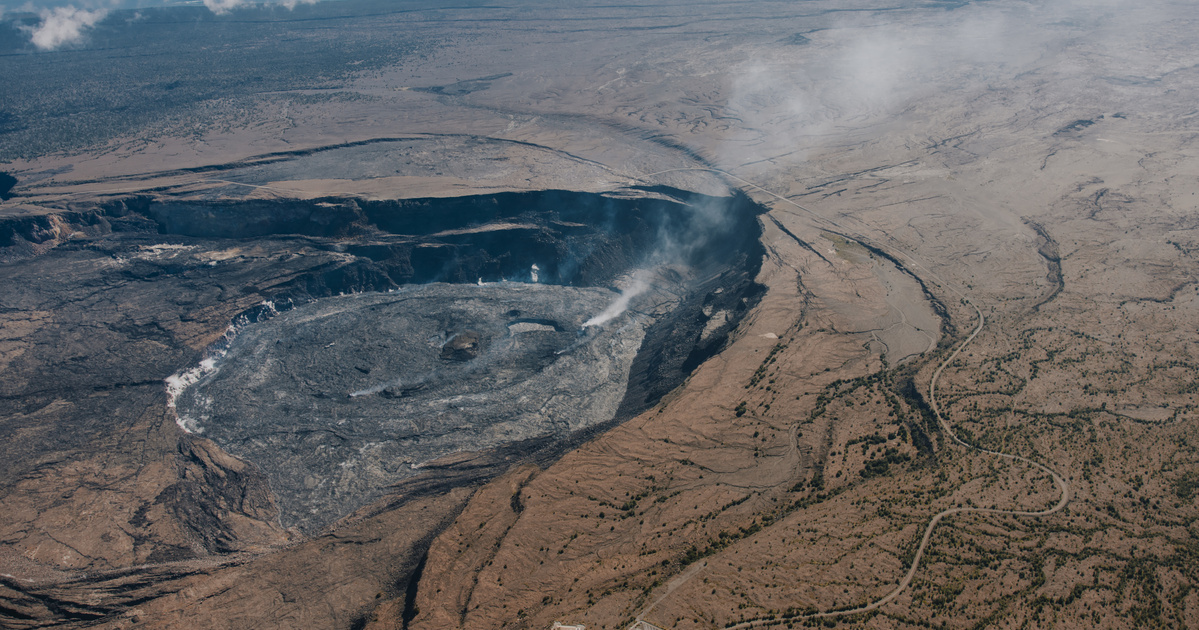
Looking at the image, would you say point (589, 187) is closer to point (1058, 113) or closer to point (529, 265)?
point (529, 265)

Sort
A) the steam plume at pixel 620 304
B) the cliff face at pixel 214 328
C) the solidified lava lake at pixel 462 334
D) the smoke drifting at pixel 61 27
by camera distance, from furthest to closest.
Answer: the smoke drifting at pixel 61 27
the steam plume at pixel 620 304
the solidified lava lake at pixel 462 334
the cliff face at pixel 214 328

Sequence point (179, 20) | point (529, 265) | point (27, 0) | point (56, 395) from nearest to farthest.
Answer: point (56, 395) → point (529, 265) → point (179, 20) → point (27, 0)

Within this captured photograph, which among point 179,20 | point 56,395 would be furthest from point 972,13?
point 179,20

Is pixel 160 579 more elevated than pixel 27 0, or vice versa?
pixel 27 0

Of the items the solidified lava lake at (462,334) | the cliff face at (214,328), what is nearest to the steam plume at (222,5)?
the cliff face at (214,328)

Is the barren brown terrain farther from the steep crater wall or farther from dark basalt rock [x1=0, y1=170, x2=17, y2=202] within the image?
dark basalt rock [x1=0, y1=170, x2=17, y2=202]

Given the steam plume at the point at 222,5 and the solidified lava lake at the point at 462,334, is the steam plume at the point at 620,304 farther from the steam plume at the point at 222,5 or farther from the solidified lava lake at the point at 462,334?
the steam plume at the point at 222,5

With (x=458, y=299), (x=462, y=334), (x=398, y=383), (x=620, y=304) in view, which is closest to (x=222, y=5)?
(x=458, y=299)

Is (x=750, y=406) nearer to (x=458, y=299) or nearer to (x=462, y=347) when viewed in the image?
(x=462, y=347)
